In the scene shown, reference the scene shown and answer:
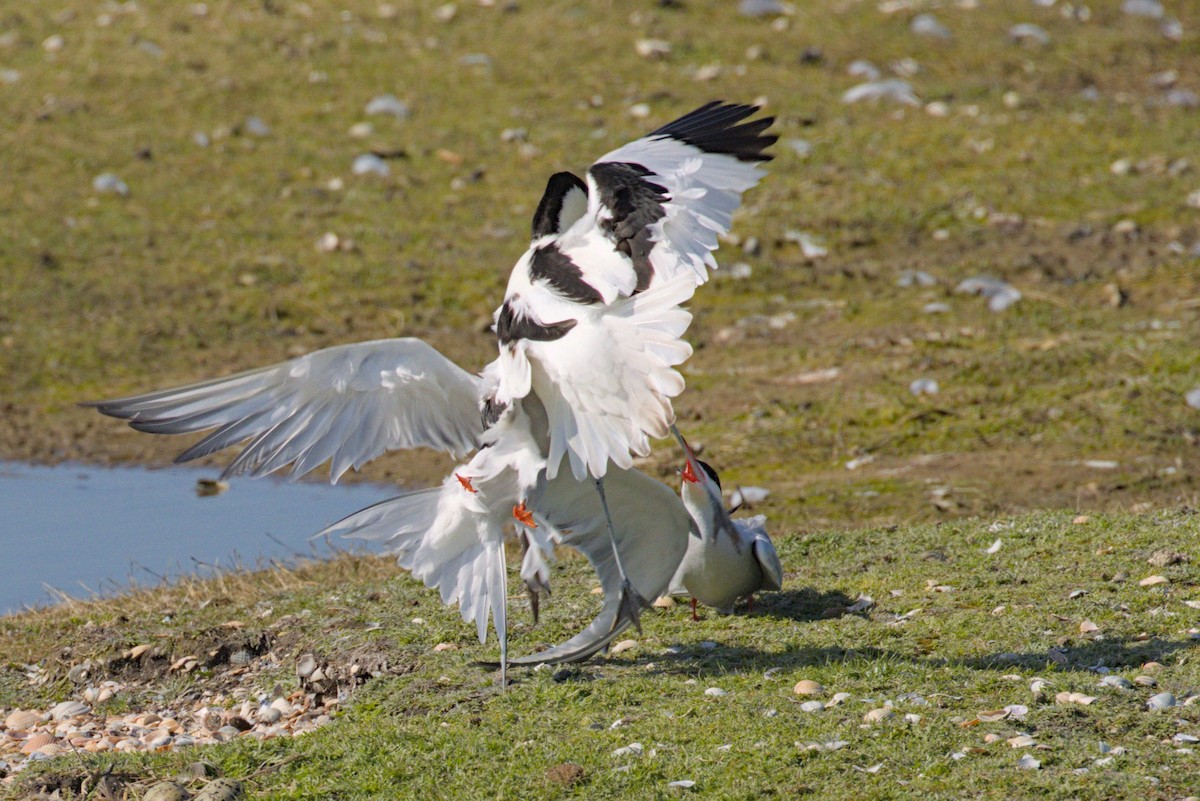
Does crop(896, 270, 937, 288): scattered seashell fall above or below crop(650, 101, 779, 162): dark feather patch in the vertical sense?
below

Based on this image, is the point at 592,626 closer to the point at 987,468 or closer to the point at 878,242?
the point at 987,468

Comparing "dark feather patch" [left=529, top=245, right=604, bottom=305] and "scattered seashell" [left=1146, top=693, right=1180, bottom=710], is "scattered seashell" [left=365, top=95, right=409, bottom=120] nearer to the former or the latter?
"dark feather patch" [left=529, top=245, right=604, bottom=305]

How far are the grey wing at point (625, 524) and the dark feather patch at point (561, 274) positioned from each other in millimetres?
726

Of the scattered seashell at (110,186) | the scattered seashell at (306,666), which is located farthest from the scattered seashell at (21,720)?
the scattered seashell at (110,186)

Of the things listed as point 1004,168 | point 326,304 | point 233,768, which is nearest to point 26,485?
point 326,304

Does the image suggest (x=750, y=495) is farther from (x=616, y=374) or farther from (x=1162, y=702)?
(x=1162, y=702)

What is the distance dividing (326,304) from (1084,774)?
309 inches

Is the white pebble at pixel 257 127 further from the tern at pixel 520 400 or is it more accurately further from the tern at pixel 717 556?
the tern at pixel 717 556

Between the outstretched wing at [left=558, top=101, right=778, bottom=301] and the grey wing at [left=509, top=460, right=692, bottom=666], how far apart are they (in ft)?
2.51

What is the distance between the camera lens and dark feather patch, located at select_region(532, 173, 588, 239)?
5422mm

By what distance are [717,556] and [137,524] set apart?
4254 mm

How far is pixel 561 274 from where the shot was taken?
500 centimetres

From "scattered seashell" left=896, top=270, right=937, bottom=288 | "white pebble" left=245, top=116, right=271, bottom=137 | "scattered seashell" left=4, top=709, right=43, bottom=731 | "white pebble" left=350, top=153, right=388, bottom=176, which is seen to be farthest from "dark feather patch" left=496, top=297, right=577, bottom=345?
"white pebble" left=245, top=116, right=271, bottom=137

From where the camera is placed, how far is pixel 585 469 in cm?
471
